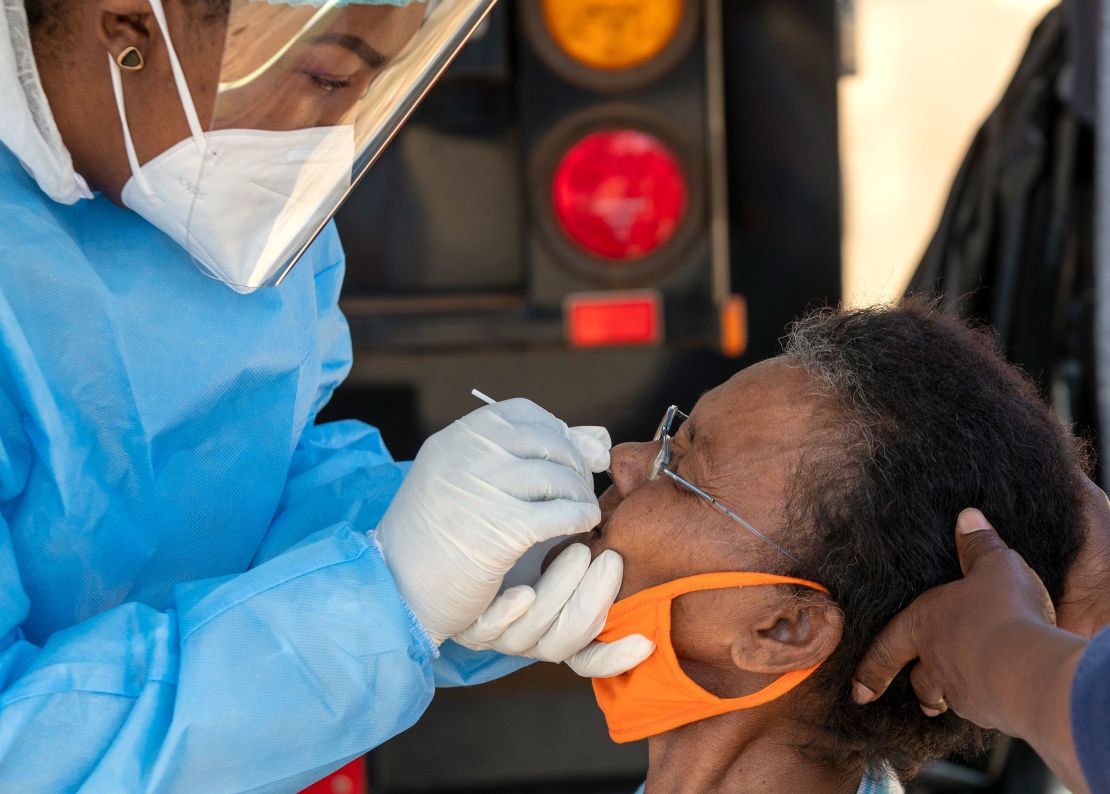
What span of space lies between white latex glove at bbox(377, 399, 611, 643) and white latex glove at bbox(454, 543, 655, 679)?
0.15 feet

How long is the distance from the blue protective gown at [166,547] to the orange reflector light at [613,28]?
2.92ft

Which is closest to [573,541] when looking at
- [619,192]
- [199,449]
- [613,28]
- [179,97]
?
[199,449]

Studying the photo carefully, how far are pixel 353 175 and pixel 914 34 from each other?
418cm

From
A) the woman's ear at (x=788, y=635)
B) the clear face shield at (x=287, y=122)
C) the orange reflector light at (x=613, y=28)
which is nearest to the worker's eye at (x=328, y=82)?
the clear face shield at (x=287, y=122)

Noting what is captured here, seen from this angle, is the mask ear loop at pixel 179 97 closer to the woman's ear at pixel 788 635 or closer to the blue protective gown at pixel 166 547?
the blue protective gown at pixel 166 547

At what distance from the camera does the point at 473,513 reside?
4.84ft

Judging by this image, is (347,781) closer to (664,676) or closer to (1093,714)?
(664,676)

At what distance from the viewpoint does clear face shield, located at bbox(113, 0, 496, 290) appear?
1372mm

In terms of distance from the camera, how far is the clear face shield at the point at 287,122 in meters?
1.37

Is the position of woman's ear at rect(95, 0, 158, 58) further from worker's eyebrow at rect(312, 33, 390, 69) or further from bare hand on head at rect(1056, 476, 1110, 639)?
bare hand on head at rect(1056, 476, 1110, 639)

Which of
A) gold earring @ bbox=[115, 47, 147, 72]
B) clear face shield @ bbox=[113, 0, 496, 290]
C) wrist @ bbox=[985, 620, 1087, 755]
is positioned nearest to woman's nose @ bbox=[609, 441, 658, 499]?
clear face shield @ bbox=[113, 0, 496, 290]

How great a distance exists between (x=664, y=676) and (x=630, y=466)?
284mm

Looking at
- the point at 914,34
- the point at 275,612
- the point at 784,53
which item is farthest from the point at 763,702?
the point at 914,34

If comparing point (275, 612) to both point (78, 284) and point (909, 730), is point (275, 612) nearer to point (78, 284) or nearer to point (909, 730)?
point (78, 284)
